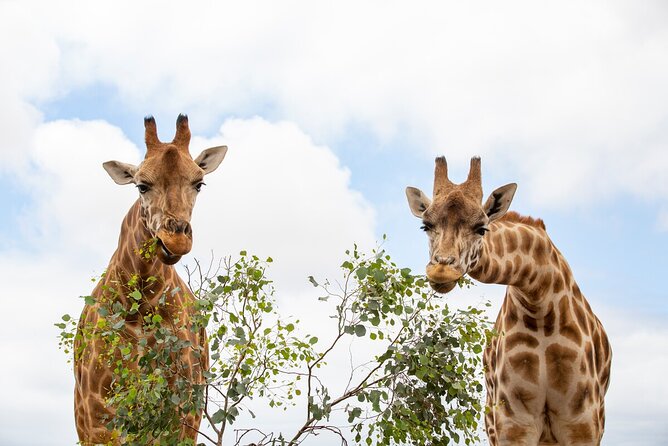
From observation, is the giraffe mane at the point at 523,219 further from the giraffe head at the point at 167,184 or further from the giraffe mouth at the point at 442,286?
the giraffe head at the point at 167,184

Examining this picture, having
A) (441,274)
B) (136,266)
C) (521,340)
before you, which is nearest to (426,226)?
(441,274)

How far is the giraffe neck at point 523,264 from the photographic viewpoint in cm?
1131

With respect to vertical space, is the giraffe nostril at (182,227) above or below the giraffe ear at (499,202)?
below

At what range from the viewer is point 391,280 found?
33.2 ft

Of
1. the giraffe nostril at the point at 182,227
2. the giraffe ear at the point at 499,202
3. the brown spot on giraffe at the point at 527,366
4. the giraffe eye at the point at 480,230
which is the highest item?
the giraffe ear at the point at 499,202

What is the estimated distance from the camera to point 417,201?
11.7m

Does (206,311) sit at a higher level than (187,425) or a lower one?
higher

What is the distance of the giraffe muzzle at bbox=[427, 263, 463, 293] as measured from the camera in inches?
404

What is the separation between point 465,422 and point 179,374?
3.20m

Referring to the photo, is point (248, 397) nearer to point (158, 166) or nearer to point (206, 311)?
point (206, 311)

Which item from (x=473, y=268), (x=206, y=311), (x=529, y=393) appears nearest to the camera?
(x=206, y=311)

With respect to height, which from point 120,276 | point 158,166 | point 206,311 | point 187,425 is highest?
point 158,166

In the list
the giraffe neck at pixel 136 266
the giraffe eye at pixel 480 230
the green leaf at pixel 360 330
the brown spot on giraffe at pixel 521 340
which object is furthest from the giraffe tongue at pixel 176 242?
the brown spot on giraffe at pixel 521 340

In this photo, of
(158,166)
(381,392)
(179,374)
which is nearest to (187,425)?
(179,374)
